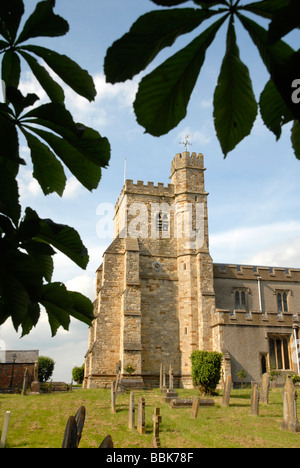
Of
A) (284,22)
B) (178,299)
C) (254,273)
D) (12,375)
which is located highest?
(254,273)

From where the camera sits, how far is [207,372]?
749 inches

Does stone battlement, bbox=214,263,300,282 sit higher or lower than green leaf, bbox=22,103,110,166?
higher

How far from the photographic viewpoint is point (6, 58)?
3.80 feet

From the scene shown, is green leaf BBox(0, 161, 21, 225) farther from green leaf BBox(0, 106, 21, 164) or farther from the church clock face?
the church clock face

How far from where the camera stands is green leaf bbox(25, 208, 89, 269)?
1.28 metres

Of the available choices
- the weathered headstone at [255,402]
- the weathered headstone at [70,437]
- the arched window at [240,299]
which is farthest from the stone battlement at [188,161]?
the weathered headstone at [70,437]

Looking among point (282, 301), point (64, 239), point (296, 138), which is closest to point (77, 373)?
point (282, 301)

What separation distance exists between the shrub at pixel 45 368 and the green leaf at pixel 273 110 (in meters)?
34.9

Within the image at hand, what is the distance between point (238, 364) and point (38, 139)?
23.2 metres

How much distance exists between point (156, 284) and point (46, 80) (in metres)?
25.8

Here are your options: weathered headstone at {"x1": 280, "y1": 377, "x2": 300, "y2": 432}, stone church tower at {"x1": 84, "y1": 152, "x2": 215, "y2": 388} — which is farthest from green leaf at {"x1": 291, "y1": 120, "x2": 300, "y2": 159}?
stone church tower at {"x1": 84, "y1": 152, "x2": 215, "y2": 388}

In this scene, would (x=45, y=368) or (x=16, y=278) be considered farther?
(x=45, y=368)

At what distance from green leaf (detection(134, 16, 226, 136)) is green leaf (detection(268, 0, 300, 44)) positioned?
0.19m

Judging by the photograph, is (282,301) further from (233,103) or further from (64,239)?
(233,103)
